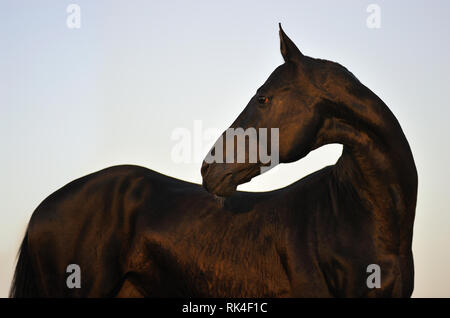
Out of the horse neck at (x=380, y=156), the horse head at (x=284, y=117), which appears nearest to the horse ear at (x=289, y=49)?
the horse head at (x=284, y=117)

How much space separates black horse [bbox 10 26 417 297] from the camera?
11.6ft

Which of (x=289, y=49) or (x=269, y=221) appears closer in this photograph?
(x=289, y=49)

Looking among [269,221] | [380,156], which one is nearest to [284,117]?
[380,156]

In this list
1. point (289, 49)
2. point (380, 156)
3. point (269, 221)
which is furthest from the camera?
point (269, 221)

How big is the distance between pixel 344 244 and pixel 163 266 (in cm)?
140

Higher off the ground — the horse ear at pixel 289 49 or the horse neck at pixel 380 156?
the horse ear at pixel 289 49

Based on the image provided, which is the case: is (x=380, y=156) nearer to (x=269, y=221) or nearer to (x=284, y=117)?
(x=284, y=117)

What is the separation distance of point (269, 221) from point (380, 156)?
0.87 metres

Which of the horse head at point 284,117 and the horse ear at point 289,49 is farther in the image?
the horse ear at point 289,49

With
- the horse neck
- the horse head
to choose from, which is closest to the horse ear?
the horse head

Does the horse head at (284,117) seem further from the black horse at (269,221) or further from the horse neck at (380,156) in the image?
the horse neck at (380,156)

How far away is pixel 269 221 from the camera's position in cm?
392

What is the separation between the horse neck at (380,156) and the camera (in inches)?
139
